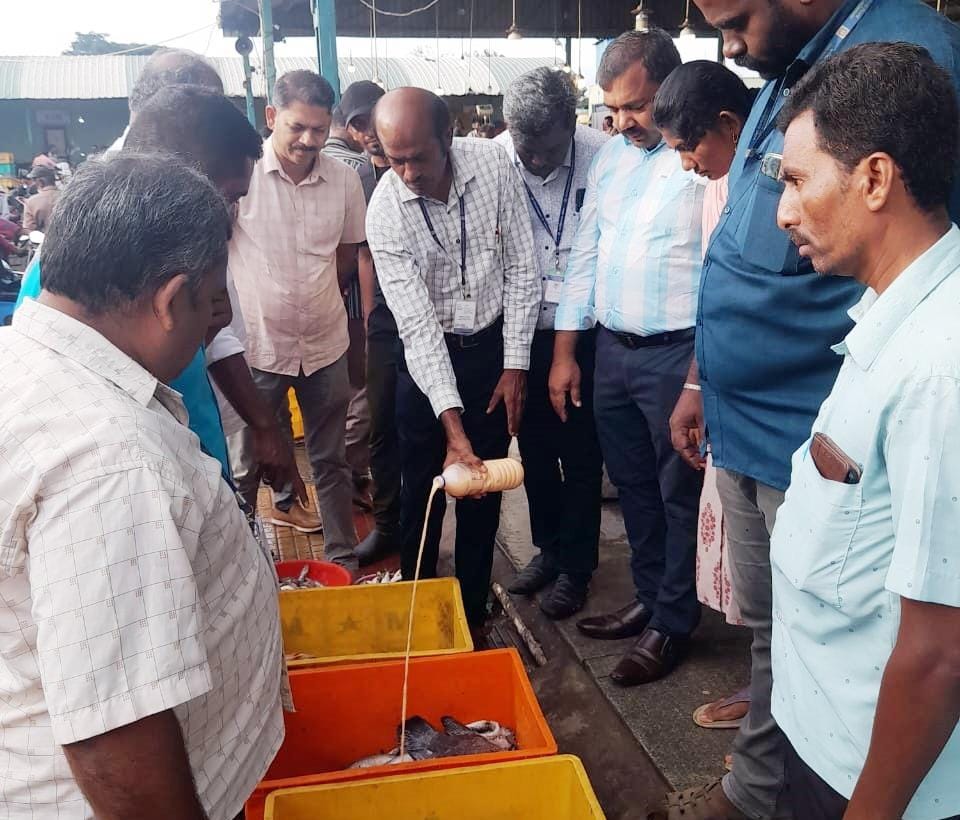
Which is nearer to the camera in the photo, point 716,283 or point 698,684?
point 716,283

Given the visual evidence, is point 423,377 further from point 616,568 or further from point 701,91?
point 616,568

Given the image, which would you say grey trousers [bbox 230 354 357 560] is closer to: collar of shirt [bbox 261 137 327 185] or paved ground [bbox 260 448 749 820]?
collar of shirt [bbox 261 137 327 185]

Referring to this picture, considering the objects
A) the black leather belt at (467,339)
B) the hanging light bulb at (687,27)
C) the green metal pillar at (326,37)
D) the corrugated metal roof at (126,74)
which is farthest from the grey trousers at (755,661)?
the corrugated metal roof at (126,74)

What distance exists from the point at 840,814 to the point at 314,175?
3123 millimetres

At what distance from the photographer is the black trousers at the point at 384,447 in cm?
406

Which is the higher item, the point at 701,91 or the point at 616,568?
the point at 701,91

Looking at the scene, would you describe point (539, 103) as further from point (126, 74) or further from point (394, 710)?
point (126, 74)

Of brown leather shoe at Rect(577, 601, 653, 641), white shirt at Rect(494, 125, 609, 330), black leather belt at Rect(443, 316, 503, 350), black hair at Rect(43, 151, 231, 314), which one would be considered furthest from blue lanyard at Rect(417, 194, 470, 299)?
black hair at Rect(43, 151, 231, 314)

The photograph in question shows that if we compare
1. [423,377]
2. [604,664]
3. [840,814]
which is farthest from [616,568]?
[840,814]

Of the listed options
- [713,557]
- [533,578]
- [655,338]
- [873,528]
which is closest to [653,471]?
[713,557]

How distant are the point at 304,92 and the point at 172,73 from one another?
68 centimetres

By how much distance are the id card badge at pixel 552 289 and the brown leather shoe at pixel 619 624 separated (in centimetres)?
125

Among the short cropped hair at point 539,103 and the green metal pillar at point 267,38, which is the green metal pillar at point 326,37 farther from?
the short cropped hair at point 539,103

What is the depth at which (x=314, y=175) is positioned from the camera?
3.56m
